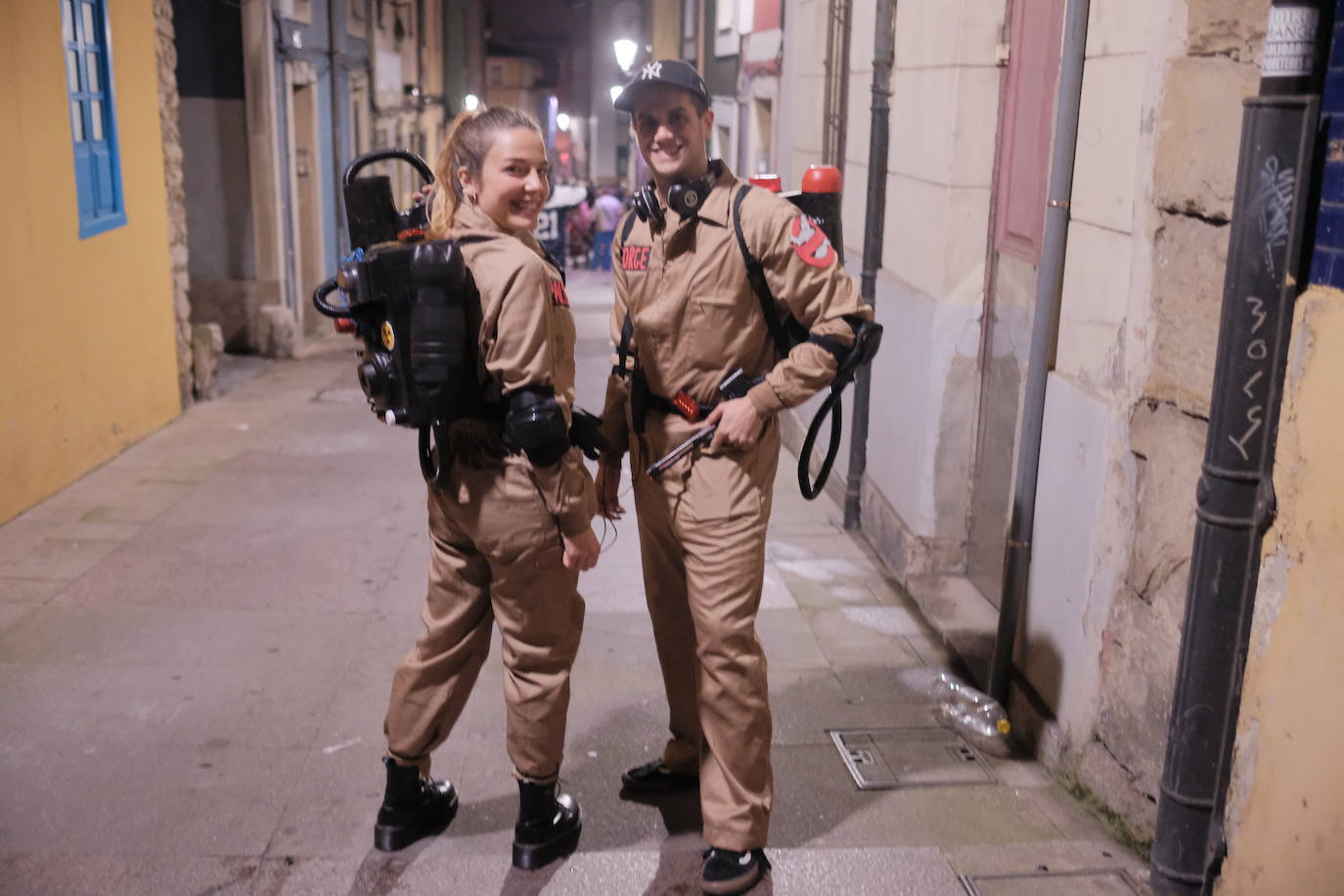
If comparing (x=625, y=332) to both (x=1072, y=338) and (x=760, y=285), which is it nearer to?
(x=760, y=285)

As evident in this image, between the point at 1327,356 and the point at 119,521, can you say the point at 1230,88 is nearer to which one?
the point at 1327,356

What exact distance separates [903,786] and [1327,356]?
1.79 m

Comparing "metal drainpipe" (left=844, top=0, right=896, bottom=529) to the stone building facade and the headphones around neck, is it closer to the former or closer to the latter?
the stone building facade

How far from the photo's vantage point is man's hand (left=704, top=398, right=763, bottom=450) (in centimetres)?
302

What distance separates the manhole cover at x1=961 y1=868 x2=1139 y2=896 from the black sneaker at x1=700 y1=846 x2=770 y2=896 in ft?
1.69

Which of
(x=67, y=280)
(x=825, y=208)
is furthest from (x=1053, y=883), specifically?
(x=67, y=280)

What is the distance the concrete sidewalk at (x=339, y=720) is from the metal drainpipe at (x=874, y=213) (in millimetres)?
305

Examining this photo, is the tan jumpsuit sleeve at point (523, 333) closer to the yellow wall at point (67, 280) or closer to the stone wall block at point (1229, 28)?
the stone wall block at point (1229, 28)

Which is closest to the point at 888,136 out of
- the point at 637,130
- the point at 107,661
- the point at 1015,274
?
the point at 1015,274

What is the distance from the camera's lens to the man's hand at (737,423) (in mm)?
3021

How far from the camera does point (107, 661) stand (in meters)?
4.42

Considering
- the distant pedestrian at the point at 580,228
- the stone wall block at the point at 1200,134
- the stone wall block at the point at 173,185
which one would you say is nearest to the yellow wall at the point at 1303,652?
the stone wall block at the point at 1200,134

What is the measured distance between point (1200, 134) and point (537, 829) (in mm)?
2322

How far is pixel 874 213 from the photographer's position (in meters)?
5.95
